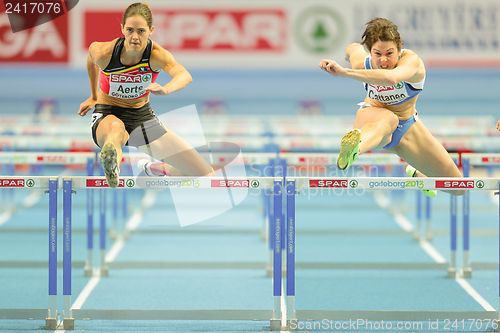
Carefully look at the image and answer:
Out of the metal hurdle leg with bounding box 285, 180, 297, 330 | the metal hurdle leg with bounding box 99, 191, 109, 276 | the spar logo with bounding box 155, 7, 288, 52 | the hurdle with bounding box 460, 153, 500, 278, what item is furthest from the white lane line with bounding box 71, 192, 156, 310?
the hurdle with bounding box 460, 153, 500, 278

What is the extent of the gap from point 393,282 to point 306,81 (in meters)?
10.1

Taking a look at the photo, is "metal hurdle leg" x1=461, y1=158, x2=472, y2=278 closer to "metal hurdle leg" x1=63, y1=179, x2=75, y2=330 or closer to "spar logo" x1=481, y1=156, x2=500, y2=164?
"spar logo" x1=481, y1=156, x2=500, y2=164

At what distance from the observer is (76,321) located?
23.7ft

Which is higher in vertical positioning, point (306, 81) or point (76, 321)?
point (306, 81)

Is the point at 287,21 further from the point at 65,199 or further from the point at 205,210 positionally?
the point at 65,199

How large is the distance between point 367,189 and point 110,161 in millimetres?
1785

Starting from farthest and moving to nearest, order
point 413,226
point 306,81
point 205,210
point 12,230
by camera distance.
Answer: point 306,81 < point 205,210 < point 413,226 < point 12,230

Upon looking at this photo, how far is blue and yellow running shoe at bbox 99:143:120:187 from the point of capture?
6242 millimetres

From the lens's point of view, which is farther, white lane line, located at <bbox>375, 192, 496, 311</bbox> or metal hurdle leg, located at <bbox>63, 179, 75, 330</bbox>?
white lane line, located at <bbox>375, 192, 496, 311</bbox>

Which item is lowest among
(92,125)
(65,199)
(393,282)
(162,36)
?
(393,282)

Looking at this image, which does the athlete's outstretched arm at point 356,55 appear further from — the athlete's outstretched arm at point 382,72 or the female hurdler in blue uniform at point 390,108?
the athlete's outstretched arm at point 382,72

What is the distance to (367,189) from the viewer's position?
21.8 ft

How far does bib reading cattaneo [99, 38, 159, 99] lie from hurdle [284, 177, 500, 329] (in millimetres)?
1281

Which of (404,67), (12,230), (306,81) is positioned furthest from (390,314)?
(306,81)
